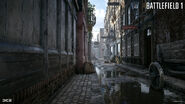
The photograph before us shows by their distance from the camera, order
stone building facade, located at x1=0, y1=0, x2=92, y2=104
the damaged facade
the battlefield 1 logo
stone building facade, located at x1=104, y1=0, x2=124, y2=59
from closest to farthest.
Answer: stone building facade, located at x1=0, y1=0, x2=92, y2=104
the damaged facade
the battlefield 1 logo
stone building facade, located at x1=104, y1=0, x2=124, y2=59

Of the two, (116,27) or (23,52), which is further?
(116,27)

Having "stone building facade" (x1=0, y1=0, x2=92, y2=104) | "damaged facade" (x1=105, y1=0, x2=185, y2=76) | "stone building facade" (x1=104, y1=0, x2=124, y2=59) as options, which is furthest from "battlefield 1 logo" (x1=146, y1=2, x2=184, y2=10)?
"stone building facade" (x1=104, y1=0, x2=124, y2=59)

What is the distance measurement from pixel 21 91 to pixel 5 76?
509 mm

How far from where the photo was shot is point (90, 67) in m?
10.1

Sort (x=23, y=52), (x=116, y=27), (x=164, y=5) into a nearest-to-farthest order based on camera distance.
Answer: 1. (x=23, y=52)
2. (x=164, y=5)
3. (x=116, y=27)

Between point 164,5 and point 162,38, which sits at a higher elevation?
point 164,5

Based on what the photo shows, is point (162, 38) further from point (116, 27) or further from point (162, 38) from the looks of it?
point (116, 27)

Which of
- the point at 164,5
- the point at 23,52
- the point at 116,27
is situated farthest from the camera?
the point at 116,27

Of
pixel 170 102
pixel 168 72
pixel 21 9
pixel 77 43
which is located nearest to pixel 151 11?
pixel 77 43

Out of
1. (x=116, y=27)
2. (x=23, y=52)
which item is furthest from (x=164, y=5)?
(x=116, y=27)

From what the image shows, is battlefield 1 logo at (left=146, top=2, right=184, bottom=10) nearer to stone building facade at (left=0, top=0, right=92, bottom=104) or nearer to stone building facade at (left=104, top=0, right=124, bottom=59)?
stone building facade at (left=0, top=0, right=92, bottom=104)

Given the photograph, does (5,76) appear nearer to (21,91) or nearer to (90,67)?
(21,91)

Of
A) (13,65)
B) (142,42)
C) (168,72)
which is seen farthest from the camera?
(142,42)

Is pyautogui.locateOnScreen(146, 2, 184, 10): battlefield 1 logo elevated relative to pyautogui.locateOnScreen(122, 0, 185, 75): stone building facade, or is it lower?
elevated
